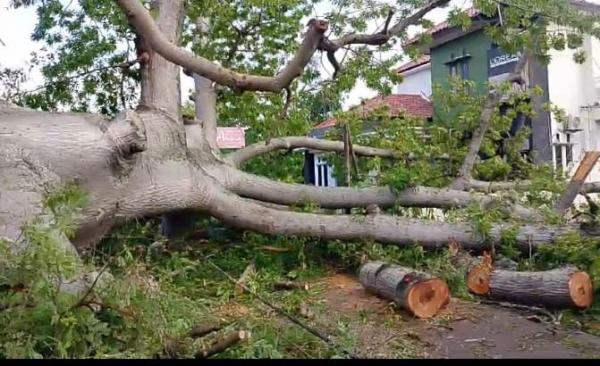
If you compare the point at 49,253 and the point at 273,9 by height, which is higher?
the point at 273,9

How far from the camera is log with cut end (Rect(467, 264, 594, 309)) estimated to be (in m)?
4.91

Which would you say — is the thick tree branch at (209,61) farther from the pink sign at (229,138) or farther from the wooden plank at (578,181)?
the wooden plank at (578,181)

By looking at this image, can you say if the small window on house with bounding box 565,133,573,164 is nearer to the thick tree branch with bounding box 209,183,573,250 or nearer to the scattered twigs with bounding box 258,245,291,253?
the thick tree branch with bounding box 209,183,573,250

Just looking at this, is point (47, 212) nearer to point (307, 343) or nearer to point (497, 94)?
point (307, 343)

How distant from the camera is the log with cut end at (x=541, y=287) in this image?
16.1 ft

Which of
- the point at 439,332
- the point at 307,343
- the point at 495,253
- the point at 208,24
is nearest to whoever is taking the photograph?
the point at 307,343

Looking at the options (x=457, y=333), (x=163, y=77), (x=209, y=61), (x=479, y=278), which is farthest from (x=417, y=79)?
(x=457, y=333)

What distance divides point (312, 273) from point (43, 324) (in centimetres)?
352

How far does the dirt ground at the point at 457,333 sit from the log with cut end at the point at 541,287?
176 mm

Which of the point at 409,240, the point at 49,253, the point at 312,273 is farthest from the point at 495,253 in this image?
the point at 49,253

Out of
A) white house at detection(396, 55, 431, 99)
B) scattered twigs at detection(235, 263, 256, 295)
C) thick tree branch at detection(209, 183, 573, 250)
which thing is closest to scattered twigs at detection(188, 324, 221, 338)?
scattered twigs at detection(235, 263, 256, 295)

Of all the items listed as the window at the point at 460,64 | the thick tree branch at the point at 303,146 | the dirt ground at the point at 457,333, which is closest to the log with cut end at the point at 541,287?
the dirt ground at the point at 457,333

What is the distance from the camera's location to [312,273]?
6.19m

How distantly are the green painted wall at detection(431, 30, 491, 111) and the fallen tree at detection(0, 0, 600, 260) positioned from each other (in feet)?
26.9
